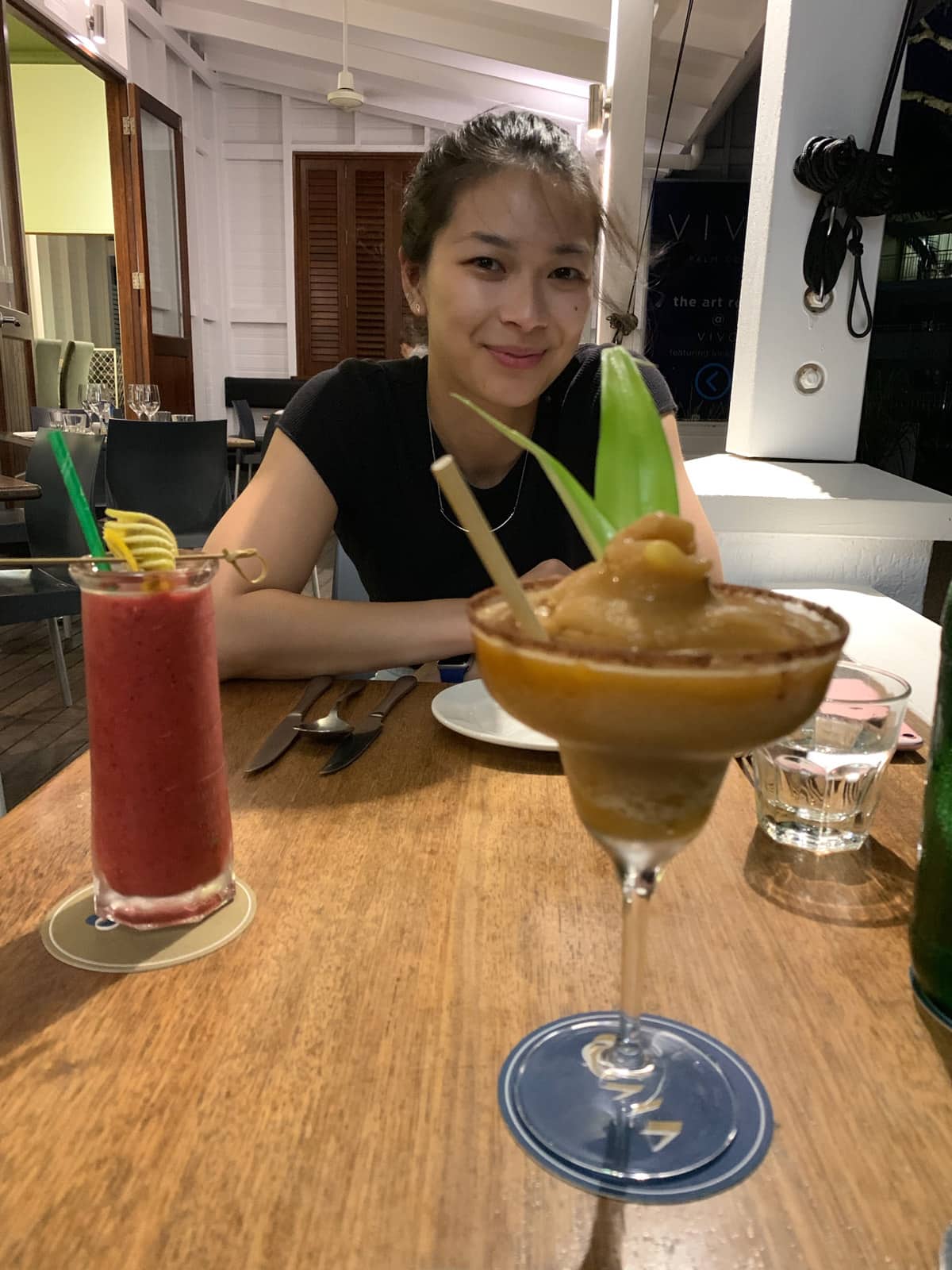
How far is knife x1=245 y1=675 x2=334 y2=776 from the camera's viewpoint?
3.05ft

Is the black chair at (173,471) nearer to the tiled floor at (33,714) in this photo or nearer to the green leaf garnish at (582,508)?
the tiled floor at (33,714)

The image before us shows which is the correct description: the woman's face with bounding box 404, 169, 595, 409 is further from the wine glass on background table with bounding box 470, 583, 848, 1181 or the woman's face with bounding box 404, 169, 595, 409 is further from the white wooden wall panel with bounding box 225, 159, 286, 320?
the white wooden wall panel with bounding box 225, 159, 286, 320

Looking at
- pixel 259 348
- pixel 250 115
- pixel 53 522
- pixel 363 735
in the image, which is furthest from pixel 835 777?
pixel 250 115

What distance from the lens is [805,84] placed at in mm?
2154

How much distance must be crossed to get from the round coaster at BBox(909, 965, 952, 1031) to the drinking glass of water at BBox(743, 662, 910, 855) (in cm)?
20

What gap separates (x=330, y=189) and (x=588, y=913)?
9.56 meters

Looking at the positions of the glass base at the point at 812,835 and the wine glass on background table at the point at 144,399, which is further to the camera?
the wine glass on background table at the point at 144,399

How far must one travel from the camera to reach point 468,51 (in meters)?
6.50

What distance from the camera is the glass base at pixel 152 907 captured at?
67cm

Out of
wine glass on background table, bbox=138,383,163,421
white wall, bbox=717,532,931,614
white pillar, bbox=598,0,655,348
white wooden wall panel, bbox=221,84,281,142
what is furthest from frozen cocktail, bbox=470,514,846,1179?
white wooden wall panel, bbox=221,84,281,142

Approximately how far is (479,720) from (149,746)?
436 millimetres

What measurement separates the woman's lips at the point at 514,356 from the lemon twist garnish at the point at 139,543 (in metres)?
1.12

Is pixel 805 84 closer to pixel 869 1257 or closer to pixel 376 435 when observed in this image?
pixel 376 435

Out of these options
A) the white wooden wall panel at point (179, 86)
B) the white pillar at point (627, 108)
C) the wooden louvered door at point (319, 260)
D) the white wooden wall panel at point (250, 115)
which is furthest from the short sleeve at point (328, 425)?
the white wooden wall panel at point (250, 115)
